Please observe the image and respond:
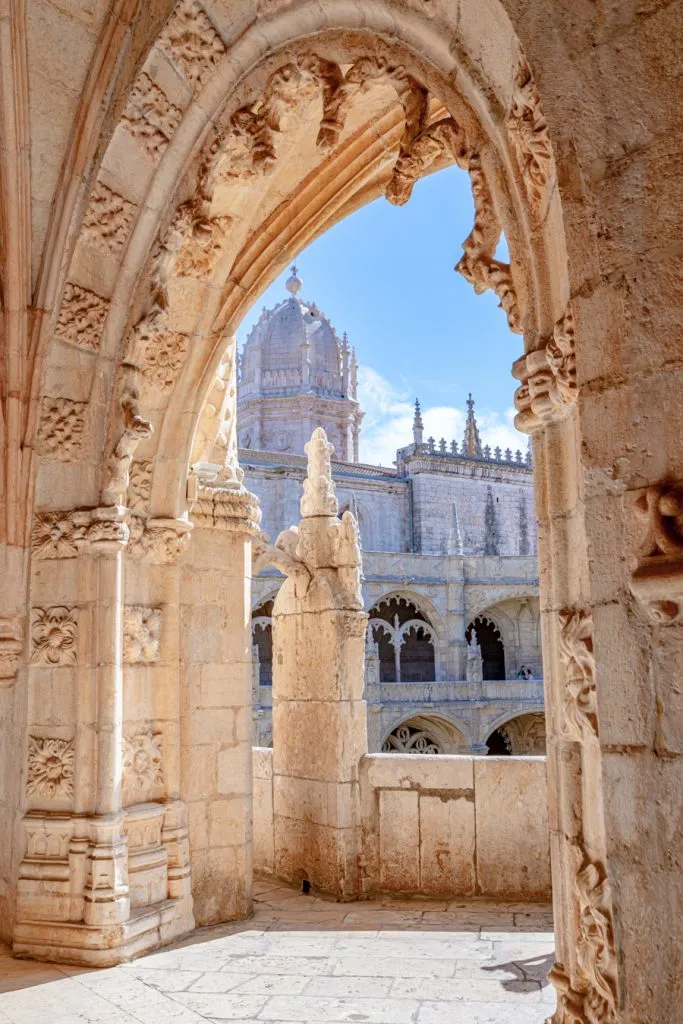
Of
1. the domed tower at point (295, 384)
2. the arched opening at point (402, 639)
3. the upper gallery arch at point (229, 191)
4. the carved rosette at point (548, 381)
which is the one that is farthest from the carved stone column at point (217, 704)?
the domed tower at point (295, 384)

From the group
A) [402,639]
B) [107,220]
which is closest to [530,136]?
[107,220]

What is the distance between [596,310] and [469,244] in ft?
3.58

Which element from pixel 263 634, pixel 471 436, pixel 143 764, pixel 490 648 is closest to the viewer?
pixel 143 764

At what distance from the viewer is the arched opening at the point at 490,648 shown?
28203 millimetres

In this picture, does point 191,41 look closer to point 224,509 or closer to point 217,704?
point 224,509

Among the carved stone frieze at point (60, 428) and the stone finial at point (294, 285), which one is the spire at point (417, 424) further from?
the carved stone frieze at point (60, 428)

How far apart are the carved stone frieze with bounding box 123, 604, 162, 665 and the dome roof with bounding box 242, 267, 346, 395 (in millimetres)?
28444

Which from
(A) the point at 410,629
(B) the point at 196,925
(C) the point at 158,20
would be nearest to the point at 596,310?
(C) the point at 158,20

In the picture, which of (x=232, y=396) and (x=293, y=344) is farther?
(x=293, y=344)

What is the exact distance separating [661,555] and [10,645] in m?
3.61

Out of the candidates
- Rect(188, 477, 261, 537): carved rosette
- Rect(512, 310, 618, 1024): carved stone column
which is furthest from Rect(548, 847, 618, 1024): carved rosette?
Rect(188, 477, 261, 537): carved rosette

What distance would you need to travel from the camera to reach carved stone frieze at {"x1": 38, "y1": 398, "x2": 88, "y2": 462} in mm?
4625

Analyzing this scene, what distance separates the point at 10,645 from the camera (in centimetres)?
456

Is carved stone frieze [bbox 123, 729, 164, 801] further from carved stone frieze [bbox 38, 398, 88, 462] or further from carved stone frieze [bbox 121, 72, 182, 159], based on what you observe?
carved stone frieze [bbox 121, 72, 182, 159]
